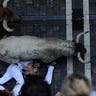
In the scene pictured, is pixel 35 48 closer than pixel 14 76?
Yes

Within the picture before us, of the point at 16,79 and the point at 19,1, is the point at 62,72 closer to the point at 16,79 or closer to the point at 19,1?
the point at 16,79

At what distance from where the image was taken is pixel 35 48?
396cm

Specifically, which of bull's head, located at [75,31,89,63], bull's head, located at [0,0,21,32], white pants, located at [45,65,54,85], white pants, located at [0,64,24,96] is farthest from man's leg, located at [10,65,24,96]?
bull's head, located at [75,31,89,63]

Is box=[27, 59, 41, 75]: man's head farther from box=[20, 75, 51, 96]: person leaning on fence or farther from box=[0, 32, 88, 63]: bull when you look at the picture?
box=[20, 75, 51, 96]: person leaning on fence

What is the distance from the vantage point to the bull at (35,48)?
156 inches

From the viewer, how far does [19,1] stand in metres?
4.20

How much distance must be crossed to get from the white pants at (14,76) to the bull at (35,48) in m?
0.08

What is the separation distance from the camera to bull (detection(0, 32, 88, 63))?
3969 mm

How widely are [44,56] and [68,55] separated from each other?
0.72ft

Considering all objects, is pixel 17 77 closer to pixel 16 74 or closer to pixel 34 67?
pixel 16 74

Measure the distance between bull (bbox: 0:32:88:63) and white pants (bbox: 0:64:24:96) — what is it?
76mm

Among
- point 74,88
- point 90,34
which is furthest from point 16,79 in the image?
point 74,88

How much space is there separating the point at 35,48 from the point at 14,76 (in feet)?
1.08

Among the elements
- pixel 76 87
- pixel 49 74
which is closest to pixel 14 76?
pixel 49 74
